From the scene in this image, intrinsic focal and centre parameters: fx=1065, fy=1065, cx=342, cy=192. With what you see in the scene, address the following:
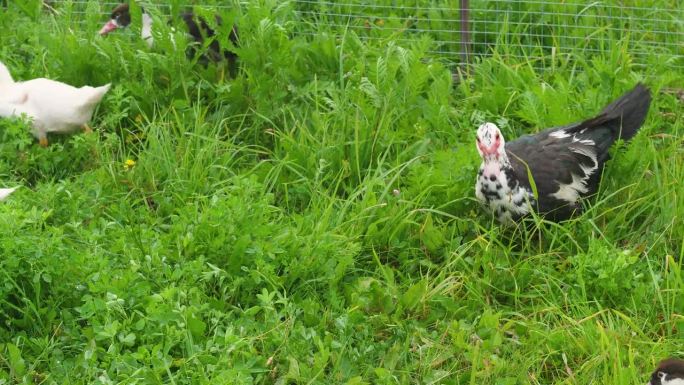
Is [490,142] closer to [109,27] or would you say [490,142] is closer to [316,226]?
[316,226]

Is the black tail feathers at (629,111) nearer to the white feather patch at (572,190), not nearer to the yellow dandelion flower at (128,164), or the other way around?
the white feather patch at (572,190)

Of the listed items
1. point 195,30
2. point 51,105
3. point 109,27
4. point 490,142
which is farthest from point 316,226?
point 109,27

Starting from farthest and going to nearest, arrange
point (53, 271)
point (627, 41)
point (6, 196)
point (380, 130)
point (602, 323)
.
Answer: point (627, 41), point (380, 130), point (6, 196), point (602, 323), point (53, 271)

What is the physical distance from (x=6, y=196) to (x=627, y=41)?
10.5 ft

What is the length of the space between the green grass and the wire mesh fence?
0.10m

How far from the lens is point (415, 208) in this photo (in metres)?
4.46

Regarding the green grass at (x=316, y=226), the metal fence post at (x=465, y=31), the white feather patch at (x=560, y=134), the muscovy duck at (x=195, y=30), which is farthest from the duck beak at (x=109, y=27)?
the white feather patch at (x=560, y=134)

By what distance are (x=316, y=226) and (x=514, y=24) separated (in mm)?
2224

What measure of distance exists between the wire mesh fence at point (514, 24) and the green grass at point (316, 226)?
3.9 inches

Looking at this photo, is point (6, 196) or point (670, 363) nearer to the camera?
point (670, 363)

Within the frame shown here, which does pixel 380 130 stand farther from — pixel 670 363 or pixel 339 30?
pixel 670 363

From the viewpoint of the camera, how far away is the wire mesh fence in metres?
5.68

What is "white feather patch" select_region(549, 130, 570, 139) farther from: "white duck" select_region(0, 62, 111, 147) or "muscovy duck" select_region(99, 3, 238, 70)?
"white duck" select_region(0, 62, 111, 147)

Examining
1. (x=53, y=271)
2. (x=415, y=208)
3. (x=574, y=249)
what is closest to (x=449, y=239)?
(x=415, y=208)
